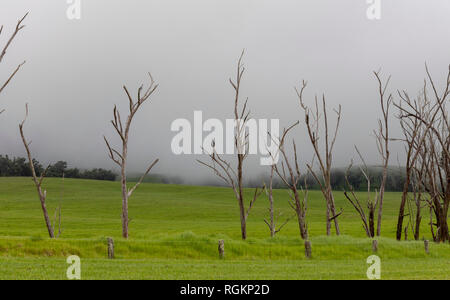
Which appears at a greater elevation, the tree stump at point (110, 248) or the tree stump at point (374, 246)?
the tree stump at point (110, 248)

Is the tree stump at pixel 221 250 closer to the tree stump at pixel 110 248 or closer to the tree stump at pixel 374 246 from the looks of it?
the tree stump at pixel 110 248

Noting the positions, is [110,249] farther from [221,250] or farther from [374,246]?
[374,246]

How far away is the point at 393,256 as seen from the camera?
25875 millimetres

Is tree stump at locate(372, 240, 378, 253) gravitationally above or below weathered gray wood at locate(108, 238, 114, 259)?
below

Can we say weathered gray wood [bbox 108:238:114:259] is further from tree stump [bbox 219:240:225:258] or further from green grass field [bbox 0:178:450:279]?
tree stump [bbox 219:240:225:258]

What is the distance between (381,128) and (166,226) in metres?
30.1

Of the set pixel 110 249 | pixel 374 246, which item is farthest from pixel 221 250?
pixel 374 246

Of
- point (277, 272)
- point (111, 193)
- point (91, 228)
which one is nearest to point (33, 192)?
point (111, 193)

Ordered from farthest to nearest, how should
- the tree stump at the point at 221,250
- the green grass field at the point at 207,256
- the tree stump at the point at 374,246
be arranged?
the tree stump at the point at 374,246, the tree stump at the point at 221,250, the green grass field at the point at 207,256

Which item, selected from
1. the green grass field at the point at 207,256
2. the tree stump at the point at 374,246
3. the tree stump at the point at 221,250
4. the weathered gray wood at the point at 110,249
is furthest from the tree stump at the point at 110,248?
the tree stump at the point at 374,246

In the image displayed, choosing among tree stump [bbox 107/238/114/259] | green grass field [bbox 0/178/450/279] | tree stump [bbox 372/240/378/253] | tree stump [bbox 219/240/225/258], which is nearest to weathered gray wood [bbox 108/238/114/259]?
tree stump [bbox 107/238/114/259]
